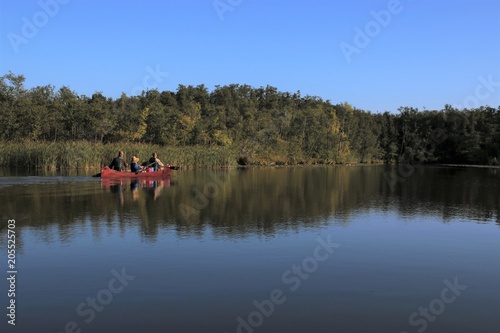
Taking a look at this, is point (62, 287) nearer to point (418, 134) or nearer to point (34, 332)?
point (34, 332)

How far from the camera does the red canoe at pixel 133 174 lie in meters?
25.2

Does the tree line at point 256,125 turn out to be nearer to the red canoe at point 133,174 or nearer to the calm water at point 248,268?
the red canoe at point 133,174

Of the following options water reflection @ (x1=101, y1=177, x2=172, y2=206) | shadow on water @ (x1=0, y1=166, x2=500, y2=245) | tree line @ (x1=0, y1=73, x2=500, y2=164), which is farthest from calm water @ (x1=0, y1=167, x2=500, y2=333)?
tree line @ (x1=0, y1=73, x2=500, y2=164)

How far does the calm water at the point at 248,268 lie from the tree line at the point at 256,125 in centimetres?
3523

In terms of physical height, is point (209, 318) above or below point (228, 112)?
below

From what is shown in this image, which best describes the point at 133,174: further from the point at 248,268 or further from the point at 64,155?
the point at 248,268

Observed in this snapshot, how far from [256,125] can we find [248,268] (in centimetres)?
5499

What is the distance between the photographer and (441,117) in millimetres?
79250

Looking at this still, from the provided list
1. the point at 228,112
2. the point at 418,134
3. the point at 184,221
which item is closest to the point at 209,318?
the point at 184,221

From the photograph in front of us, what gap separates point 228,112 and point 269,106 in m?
15.6

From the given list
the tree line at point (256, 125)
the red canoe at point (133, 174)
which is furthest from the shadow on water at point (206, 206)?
the tree line at point (256, 125)

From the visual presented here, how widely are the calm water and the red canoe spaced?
27.8ft

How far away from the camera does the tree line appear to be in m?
50.0

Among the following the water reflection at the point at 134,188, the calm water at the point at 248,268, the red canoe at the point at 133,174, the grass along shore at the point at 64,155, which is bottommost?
the calm water at the point at 248,268
